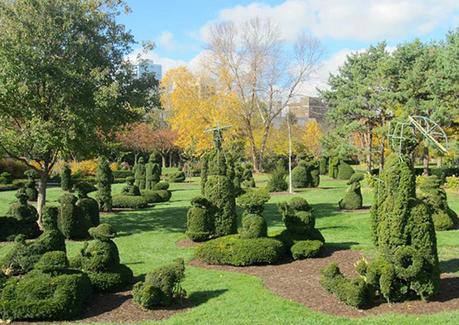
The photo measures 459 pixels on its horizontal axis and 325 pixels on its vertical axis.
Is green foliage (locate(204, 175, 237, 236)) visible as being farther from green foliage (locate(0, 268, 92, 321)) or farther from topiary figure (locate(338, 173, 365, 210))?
topiary figure (locate(338, 173, 365, 210))

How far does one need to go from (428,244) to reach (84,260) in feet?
22.3

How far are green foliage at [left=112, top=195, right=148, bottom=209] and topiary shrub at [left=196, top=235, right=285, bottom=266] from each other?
12.9 metres

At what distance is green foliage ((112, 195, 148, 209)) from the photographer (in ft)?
82.1

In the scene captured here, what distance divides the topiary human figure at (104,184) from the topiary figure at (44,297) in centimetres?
1347

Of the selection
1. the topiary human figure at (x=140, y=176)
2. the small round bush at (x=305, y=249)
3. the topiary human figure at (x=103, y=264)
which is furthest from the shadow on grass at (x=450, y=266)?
the topiary human figure at (x=140, y=176)

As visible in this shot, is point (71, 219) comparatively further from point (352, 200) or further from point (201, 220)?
point (352, 200)

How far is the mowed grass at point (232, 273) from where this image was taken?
848 cm

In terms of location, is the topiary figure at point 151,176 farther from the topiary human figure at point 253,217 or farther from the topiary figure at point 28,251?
the topiary figure at point 28,251

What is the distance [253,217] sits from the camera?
1295cm

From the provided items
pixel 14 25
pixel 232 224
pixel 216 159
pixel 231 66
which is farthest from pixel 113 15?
pixel 231 66

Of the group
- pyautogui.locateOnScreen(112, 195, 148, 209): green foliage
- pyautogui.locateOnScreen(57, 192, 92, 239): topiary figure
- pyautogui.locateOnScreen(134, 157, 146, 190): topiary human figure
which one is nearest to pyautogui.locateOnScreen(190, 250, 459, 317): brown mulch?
pyautogui.locateOnScreen(57, 192, 92, 239): topiary figure

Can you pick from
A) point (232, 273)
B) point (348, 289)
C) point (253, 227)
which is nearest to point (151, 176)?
point (253, 227)

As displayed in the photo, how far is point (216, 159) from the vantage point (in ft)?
57.7

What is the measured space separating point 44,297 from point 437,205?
12.9 metres
